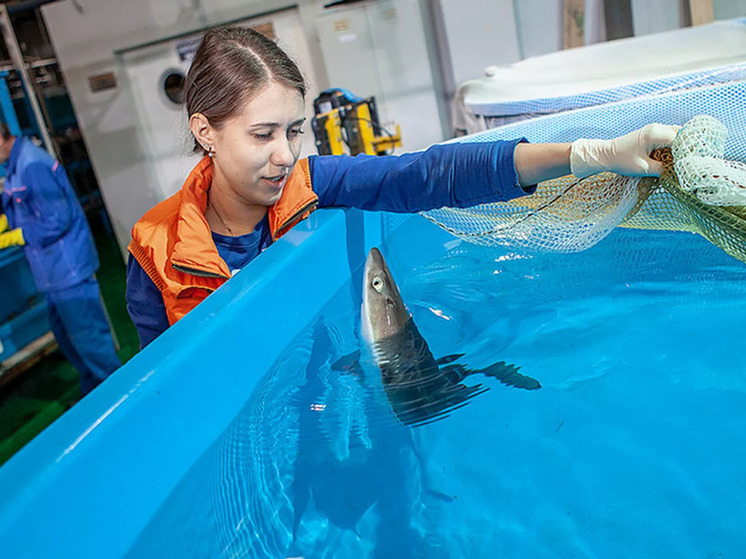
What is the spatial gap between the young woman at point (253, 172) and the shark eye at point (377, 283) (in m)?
0.23

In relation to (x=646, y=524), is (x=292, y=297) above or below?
above

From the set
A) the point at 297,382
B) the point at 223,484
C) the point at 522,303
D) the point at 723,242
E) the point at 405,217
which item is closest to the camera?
the point at 223,484

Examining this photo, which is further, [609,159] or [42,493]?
[609,159]

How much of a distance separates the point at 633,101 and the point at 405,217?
962 millimetres

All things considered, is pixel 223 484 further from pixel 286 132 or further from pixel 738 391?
pixel 738 391

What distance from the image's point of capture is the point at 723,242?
1.28 metres

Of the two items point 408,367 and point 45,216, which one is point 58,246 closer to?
point 45,216

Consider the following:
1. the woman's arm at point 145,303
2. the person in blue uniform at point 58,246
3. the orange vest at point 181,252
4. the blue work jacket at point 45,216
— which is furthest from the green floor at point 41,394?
the orange vest at point 181,252

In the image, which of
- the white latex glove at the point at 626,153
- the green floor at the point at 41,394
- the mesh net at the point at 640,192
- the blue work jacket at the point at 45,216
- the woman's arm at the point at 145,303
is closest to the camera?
the mesh net at the point at 640,192

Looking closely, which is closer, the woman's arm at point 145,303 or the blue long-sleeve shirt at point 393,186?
the blue long-sleeve shirt at point 393,186

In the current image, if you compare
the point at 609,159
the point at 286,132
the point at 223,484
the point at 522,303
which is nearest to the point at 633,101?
the point at 609,159

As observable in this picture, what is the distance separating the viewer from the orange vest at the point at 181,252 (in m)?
1.46

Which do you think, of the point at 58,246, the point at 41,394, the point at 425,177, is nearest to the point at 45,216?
the point at 58,246

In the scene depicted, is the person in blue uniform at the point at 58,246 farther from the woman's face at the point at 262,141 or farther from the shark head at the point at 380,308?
the shark head at the point at 380,308
